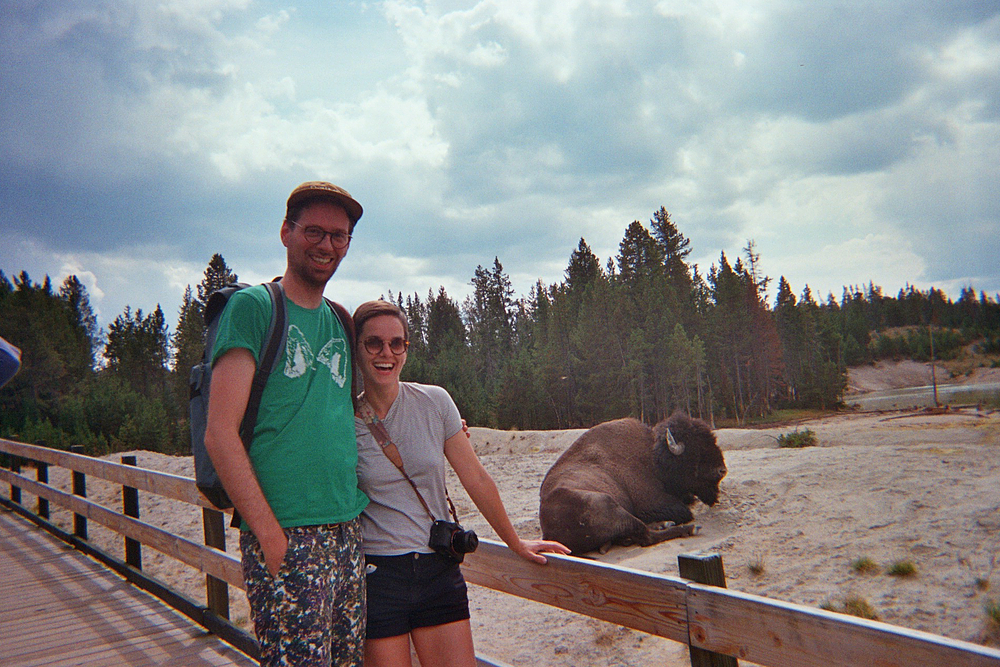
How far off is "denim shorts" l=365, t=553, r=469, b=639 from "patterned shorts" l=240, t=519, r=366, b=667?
0.41 ft

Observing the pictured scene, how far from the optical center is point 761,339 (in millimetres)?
49781

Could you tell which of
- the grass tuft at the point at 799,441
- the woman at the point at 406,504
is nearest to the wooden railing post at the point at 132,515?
the woman at the point at 406,504

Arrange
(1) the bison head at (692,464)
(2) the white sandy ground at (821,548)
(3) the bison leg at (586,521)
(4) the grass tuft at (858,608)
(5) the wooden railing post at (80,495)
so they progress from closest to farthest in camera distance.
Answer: (4) the grass tuft at (858,608) → (2) the white sandy ground at (821,548) → (5) the wooden railing post at (80,495) → (3) the bison leg at (586,521) → (1) the bison head at (692,464)

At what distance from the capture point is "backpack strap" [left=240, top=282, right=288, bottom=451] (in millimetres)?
1914

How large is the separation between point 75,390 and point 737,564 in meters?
43.4

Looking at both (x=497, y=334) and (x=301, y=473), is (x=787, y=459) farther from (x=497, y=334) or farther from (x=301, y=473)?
(x=497, y=334)

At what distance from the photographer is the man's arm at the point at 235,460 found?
1799mm

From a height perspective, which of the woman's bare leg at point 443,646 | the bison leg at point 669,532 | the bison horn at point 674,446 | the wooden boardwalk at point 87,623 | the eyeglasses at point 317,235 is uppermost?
the eyeglasses at point 317,235

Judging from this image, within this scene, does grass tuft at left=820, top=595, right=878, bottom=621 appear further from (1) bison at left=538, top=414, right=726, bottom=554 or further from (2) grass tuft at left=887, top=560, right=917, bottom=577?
(1) bison at left=538, top=414, right=726, bottom=554

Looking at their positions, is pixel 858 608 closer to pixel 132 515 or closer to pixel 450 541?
pixel 450 541

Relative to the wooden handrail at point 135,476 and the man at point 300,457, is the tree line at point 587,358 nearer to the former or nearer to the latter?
the wooden handrail at point 135,476

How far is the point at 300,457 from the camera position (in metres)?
1.95

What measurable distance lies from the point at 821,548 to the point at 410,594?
5894 mm

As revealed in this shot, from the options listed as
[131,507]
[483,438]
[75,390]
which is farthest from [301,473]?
[75,390]
